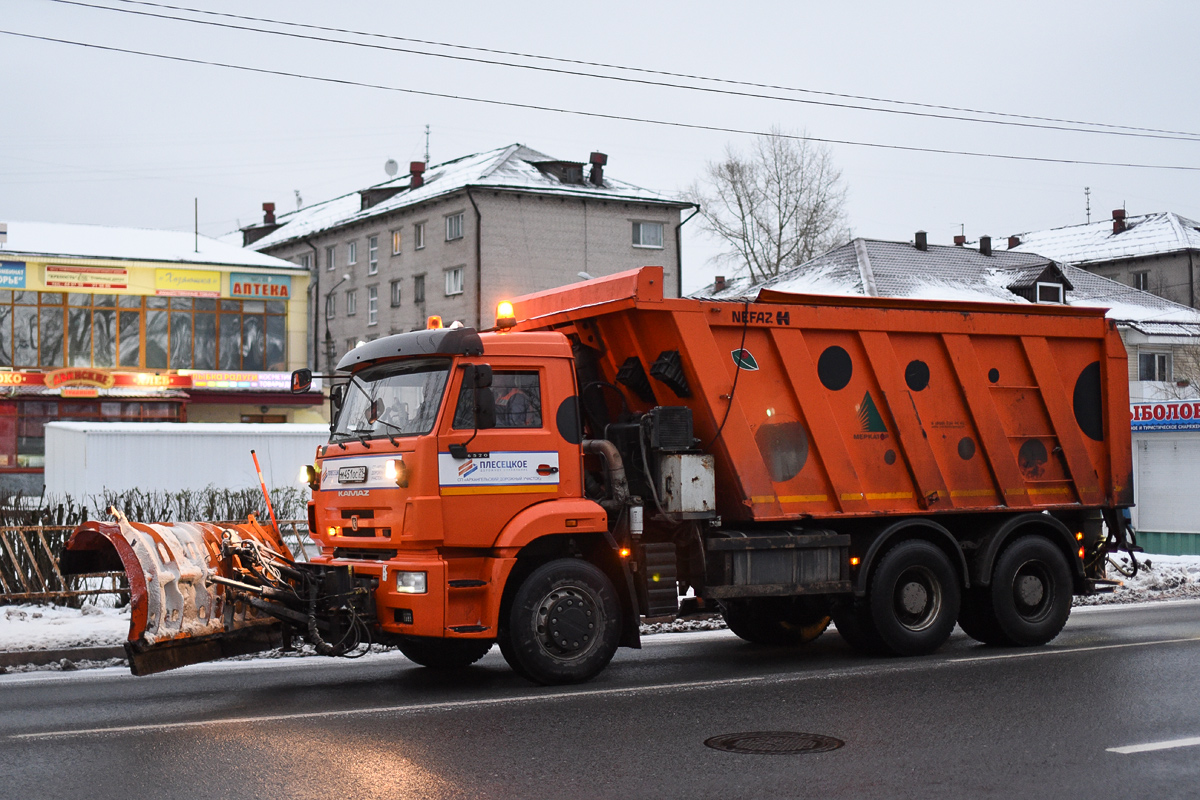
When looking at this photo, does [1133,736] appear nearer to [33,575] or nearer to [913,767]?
[913,767]

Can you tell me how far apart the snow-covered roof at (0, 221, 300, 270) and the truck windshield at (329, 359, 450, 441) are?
35.5 metres

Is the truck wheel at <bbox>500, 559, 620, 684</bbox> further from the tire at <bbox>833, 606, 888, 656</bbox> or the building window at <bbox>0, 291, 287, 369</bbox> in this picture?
the building window at <bbox>0, 291, 287, 369</bbox>

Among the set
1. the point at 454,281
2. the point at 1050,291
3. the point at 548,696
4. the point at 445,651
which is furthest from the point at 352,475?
the point at 454,281

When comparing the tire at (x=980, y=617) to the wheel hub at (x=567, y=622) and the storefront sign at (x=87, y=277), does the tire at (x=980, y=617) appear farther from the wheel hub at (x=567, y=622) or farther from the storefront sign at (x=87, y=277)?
the storefront sign at (x=87, y=277)

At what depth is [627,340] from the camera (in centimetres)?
1039

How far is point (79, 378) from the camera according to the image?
137ft

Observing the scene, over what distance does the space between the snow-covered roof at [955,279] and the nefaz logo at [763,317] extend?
32446 millimetres

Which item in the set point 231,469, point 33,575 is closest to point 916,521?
point 33,575

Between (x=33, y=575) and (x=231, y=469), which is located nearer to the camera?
(x=33, y=575)

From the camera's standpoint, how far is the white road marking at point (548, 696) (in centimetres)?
774

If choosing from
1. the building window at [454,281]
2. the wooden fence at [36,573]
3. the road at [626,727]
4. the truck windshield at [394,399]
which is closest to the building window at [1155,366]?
the building window at [454,281]

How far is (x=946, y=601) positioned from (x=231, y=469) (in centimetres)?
1693

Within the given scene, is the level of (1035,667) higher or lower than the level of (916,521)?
lower

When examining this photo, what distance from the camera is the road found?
6297mm
